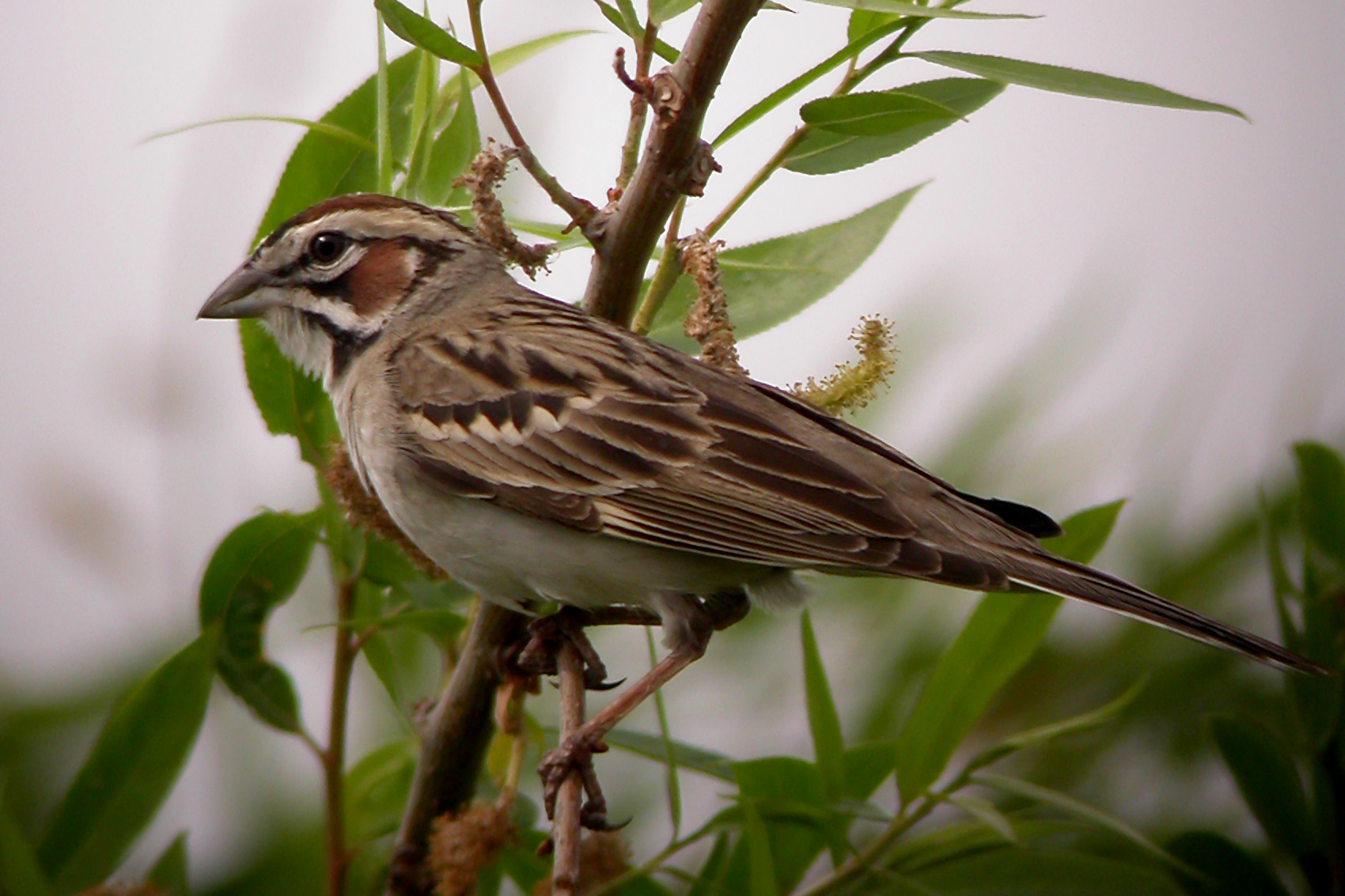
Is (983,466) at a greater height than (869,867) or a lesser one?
greater

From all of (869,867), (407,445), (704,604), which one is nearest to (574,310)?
(407,445)

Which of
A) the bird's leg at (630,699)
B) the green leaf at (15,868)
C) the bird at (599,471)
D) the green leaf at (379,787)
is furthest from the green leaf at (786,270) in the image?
the green leaf at (15,868)

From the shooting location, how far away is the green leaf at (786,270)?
78.3 inches

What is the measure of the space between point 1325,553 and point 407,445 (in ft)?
4.52

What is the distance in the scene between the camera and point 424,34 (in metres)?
1.56

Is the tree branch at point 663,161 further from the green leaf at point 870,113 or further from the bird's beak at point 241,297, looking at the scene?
the bird's beak at point 241,297

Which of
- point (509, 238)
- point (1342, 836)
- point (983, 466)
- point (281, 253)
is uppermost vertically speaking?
point (509, 238)

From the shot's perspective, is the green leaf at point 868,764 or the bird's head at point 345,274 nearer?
the green leaf at point 868,764

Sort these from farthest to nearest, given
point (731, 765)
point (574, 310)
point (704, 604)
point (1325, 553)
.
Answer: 1. point (704, 604)
2. point (1325, 553)
3. point (574, 310)
4. point (731, 765)

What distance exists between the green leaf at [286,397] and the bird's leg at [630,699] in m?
0.54

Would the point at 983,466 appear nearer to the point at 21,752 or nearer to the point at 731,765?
the point at 731,765

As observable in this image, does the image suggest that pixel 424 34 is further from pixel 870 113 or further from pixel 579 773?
pixel 579 773

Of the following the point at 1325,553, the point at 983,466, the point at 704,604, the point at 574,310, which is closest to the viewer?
the point at 574,310

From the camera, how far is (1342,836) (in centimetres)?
187
